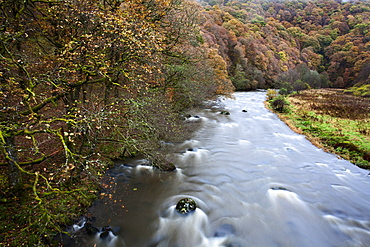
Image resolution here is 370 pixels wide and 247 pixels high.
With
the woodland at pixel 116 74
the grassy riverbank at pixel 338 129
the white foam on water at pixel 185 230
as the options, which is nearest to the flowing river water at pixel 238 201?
the white foam on water at pixel 185 230

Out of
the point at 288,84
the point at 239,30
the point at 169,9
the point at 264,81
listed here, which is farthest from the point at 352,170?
the point at 239,30

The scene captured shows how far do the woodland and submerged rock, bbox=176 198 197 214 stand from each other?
2044 mm

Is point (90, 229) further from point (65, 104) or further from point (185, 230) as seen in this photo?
point (65, 104)

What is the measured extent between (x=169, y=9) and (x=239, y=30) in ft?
212

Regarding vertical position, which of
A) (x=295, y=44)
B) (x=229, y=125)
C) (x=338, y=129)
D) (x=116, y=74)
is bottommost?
(x=229, y=125)

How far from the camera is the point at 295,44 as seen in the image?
9525 cm

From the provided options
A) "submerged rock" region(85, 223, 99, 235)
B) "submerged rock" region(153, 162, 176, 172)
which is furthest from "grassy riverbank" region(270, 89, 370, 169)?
"submerged rock" region(85, 223, 99, 235)

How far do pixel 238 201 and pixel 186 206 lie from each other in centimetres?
249

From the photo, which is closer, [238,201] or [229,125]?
[238,201]

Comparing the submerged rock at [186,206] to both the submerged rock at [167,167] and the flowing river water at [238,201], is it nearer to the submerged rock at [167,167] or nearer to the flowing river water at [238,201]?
the flowing river water at [238,201]

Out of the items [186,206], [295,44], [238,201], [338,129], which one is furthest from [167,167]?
[295,44]

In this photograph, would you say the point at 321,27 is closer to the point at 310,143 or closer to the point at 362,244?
the point at 310,143

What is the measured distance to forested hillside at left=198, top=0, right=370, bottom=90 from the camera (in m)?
57.7

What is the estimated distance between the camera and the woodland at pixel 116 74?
557 cm
